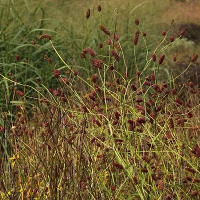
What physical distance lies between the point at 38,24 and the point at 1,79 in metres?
1.32

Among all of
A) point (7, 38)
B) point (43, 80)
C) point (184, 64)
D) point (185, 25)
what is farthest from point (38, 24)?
point (185, 25)

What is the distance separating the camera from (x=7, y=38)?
4746mm

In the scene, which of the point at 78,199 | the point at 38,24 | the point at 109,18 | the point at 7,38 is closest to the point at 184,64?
the point at 109,18

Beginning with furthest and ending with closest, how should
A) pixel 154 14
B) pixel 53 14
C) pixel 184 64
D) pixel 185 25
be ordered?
pixel 185 25 → pixel 154 14 → pixel 53 14 → pixel 184 64

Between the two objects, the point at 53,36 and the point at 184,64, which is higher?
the point at 53,36

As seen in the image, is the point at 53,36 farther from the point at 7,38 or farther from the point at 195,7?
the point at 195,7

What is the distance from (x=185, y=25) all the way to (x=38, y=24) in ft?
11.4

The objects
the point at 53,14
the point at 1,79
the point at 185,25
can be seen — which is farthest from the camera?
the point at 185,25

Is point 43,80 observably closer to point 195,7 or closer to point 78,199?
point 78,199

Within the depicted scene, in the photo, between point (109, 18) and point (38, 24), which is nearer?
point (38, 24)

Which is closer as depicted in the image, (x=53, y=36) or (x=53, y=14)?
(x=53, y=36)

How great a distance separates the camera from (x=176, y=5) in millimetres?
8109

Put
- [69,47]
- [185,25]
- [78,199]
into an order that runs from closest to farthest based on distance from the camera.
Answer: [78,199]
[69,47]
[185,25]

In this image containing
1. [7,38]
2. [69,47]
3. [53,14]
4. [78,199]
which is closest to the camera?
[78,199]
